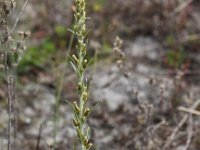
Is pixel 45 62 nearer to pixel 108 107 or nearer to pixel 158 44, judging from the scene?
pixel 108 107

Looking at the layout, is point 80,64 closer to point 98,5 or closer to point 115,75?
point 115,75

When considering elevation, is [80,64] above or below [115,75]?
above

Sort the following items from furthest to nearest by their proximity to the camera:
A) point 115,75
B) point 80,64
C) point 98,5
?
1. point 98,5
2. point 115,75
3. point 80,64

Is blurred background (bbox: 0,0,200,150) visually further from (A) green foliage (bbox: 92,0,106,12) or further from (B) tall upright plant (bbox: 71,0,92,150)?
(B) tall upright plant (bbox: 71,0,92,150)

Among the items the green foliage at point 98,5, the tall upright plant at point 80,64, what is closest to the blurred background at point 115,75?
the green foliage at point 98,5

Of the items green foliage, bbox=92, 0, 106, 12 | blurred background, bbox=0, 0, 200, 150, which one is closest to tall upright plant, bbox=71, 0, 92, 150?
blurred background, bbox=0, 0, 200, 150

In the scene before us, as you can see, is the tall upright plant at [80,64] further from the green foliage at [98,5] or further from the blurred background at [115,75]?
the green foliage at [98,5]

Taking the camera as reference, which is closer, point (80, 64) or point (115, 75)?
point (80, 64)

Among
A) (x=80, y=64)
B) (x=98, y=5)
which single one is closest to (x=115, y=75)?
(x=98, y=5)
